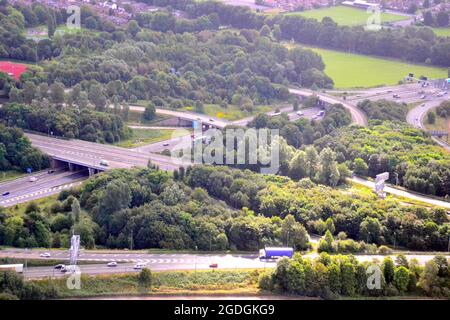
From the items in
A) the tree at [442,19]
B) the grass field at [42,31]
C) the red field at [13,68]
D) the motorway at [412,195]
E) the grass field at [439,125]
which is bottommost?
the motorway at [412,195]

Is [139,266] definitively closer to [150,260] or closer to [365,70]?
[150,260]

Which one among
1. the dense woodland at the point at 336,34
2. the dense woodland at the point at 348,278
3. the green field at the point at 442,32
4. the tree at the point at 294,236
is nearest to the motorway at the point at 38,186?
the tree at the point at 294,236

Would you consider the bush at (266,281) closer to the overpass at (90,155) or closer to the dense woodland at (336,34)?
the overpass at (90,155)

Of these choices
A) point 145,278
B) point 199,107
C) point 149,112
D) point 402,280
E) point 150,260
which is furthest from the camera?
point 199,107

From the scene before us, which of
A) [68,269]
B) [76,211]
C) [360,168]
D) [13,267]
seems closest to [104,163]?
[76,211]

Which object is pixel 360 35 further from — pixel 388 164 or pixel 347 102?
pixel 388 164
